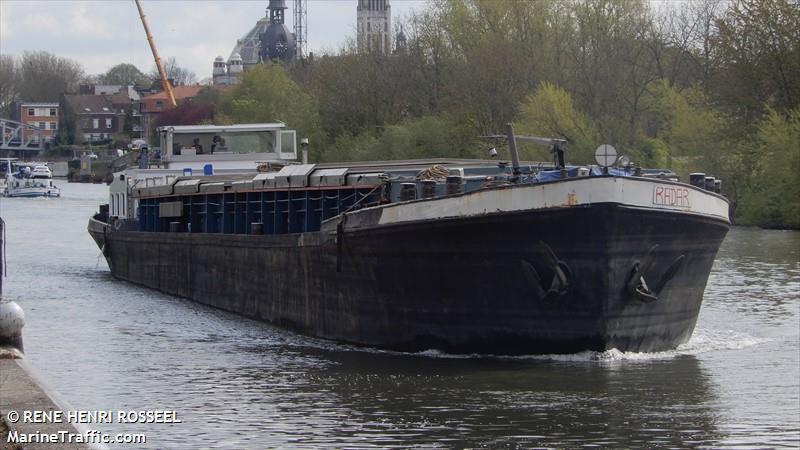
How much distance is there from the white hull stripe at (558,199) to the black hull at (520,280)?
99 millimetres

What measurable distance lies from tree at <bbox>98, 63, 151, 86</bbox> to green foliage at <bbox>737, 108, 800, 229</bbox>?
147 m

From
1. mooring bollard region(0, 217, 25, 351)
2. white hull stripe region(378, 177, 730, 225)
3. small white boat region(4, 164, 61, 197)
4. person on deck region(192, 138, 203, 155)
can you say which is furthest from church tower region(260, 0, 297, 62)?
mooring bollard region(0, 217, 25, 351)

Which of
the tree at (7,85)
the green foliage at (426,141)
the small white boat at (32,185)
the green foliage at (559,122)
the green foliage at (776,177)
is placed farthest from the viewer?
the tree at (7,85)

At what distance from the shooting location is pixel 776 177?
147ft

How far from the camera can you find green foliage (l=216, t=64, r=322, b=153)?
206ft

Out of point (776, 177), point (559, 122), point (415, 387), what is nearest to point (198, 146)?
point (415, 387)

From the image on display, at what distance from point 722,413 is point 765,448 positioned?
5.01 feet

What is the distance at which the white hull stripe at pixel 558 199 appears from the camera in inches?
598

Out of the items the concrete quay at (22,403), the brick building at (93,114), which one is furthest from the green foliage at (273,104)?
the brick building at (93,114)

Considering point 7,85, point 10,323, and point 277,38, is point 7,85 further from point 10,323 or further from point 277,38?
point 10,323

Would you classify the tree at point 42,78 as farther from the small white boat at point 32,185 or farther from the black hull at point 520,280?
the black hull at point 520,280

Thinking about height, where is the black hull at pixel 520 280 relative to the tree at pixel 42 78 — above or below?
below

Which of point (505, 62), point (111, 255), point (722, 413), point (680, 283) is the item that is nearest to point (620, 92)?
point (505, 62)

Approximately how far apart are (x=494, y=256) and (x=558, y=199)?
1.08 metres
